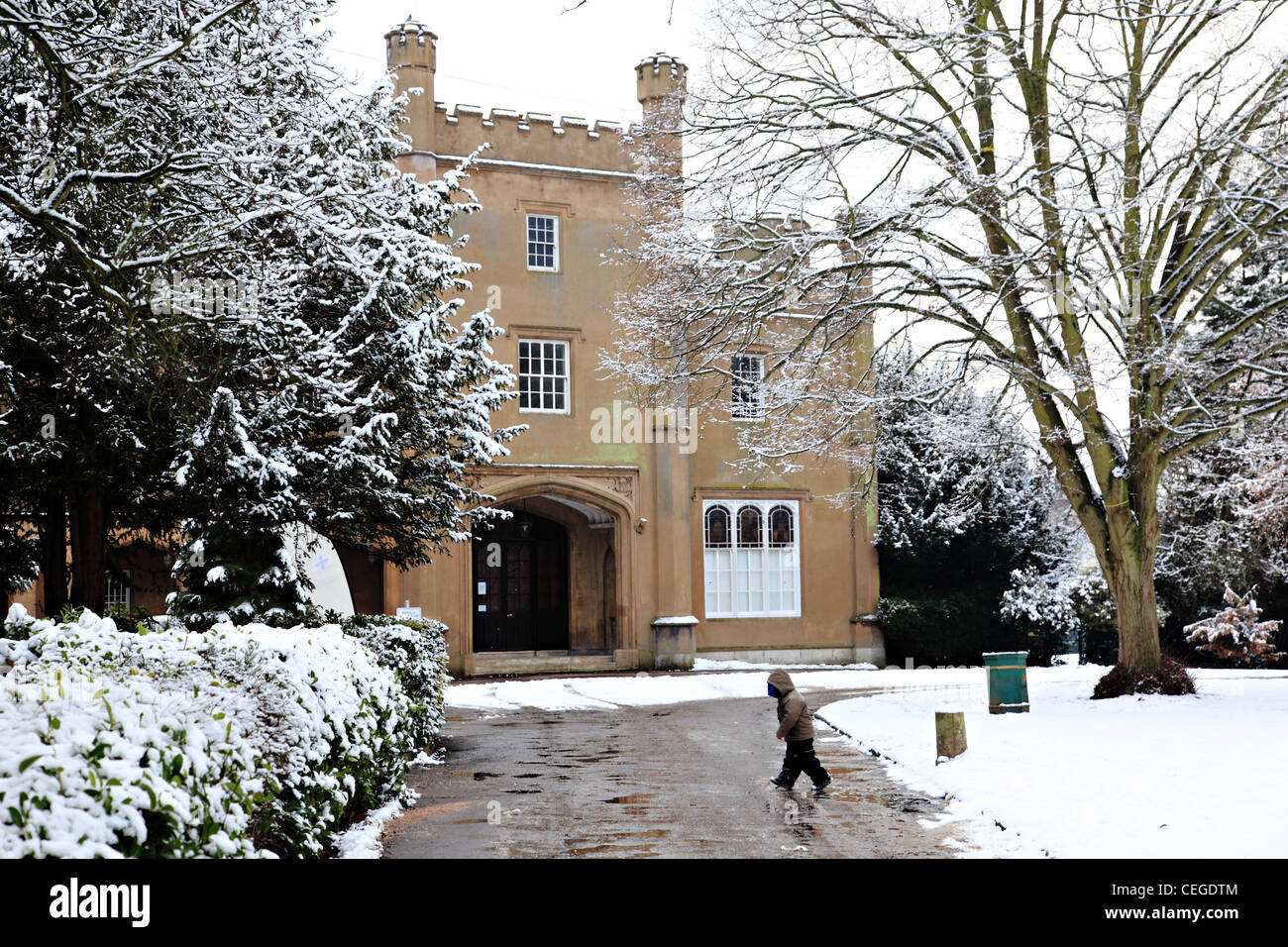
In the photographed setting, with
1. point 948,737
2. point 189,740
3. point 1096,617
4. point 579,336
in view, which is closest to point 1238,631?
point 1096,617

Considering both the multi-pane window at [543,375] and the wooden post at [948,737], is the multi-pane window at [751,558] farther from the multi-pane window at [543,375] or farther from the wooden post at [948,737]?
the wooden post at [948,737]

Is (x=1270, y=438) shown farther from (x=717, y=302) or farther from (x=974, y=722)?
(x=717, y=302)

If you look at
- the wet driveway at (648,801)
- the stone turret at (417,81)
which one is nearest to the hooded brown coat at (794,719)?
the wet driveway at (648,801)

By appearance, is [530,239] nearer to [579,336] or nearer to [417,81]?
[579,336]

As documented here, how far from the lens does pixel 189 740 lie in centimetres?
510

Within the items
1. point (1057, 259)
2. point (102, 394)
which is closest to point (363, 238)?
point (102, 394)

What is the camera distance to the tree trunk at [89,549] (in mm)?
13945

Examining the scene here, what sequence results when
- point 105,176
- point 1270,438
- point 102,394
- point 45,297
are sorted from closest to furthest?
point 105,176, point 45,297, point 102,394, point 1270,438

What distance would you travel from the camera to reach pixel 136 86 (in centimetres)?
852

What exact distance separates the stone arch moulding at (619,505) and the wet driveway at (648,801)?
35.3 ft

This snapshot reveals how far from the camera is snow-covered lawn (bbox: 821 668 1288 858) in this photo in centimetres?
752

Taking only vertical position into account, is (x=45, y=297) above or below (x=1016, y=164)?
below

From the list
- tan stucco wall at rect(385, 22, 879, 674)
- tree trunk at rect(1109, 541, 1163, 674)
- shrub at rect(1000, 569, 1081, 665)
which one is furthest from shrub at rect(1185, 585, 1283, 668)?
tree trunk at rect(1109, 541, 1163, 674)

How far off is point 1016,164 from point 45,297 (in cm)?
1069
